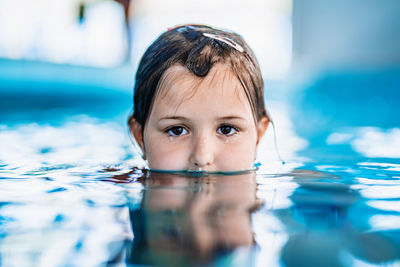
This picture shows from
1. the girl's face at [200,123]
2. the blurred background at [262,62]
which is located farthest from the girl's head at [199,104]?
the blurred background at [262,62]

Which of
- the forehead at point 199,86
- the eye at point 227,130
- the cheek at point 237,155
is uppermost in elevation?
the forehead at point 199,86

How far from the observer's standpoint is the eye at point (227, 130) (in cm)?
183

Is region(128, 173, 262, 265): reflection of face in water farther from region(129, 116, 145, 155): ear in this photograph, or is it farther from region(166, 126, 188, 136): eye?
region(129, 116, 145, 155): ear

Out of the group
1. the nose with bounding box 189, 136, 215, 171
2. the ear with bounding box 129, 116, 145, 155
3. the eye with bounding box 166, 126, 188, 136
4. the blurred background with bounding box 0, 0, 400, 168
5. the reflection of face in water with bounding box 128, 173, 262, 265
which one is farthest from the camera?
the blurred background with bounding box 0, 0, 400, 168

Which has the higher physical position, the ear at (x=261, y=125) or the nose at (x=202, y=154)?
the ear at (x=261, y=125)

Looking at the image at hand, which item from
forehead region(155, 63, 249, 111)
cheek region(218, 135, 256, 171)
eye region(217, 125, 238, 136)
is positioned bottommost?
cheek region(218, 135, 256, 171)

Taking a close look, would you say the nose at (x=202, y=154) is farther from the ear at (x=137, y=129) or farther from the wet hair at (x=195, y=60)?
the ear at (x=137, y=129)

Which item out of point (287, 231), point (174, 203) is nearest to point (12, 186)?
point (174, 203)

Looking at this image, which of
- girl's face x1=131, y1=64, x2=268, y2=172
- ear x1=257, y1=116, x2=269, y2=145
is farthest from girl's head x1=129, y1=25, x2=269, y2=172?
ear x1=257, y1=116, x2=269, y2=145

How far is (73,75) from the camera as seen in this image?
8.20 meters

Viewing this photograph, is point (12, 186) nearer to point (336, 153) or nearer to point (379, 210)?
point (379, 210)

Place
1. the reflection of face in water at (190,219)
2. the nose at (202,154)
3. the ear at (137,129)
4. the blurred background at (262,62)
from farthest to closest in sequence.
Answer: the blurred background at (262,62) < the ear at (137,129) < the nose at (202,154) < the reflection of face in water at (190,219)

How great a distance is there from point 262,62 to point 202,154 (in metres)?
8.43

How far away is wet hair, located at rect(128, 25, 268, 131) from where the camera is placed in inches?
72.9
